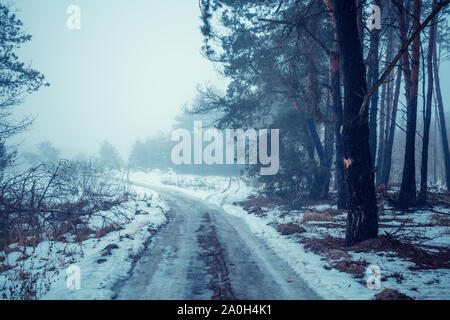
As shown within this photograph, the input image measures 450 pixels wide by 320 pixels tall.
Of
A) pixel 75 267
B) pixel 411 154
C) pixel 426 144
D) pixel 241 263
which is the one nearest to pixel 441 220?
pixel 411 154

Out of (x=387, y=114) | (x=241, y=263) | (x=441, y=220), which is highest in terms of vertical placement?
(x=387, y=114)

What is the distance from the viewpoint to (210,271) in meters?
5.26

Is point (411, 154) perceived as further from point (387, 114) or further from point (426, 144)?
point (387, 114)

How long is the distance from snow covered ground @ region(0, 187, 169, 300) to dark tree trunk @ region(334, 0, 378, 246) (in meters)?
5.76

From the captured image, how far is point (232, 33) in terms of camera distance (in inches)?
552

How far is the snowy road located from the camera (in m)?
4.25

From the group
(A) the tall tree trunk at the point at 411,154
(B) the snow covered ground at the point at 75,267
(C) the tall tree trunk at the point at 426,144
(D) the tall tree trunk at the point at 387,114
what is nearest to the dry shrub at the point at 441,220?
(A) the tall tree trunk at the point at 411,154

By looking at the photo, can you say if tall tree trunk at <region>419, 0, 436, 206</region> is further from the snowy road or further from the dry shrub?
the snowy road

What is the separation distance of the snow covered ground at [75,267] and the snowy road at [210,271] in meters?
0.36

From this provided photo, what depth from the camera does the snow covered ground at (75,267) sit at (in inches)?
165

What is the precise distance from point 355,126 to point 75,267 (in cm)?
733

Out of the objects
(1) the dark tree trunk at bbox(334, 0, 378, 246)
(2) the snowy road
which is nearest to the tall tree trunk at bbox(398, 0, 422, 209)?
(1) the dark tree trunk at bbox(334, 0, 378, 246)

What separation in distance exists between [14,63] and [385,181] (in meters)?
21.2
